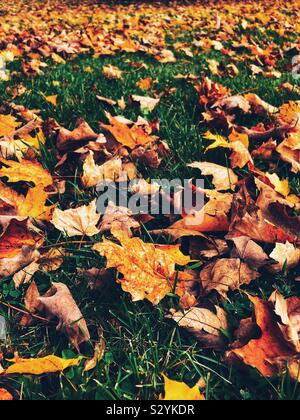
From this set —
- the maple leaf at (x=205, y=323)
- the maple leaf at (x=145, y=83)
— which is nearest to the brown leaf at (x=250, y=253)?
the maple leaf at (x=205, y=323)

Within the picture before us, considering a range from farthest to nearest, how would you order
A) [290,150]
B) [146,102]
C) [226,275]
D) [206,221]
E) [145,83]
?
1. [145,83]
2. [146,102]
3. [290,150]
4. [206,221]
5. [226,275]

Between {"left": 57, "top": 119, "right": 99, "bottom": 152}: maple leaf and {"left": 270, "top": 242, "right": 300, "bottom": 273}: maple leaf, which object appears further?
{"left": 57, "top": 119, "right": 99, "bottom": 152}: maple leaf

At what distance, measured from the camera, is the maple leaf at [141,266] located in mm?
1119

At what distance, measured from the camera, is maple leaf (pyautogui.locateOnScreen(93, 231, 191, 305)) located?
112 cm

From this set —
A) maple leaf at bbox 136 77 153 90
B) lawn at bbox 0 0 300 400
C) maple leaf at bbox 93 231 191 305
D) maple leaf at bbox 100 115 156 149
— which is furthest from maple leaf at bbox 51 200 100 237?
maple leaf at bbox 136 77 153 90

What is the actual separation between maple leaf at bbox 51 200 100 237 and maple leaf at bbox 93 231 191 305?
19 cm

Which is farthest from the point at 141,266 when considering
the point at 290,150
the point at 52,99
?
the point at 52,99

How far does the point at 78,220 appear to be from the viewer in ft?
4.50

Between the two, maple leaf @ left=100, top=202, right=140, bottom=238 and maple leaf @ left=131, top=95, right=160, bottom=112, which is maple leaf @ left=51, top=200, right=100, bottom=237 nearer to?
maple leaf @ left=100, top=202, right=140, bottom=238

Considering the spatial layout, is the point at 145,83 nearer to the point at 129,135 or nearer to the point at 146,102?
the point at 146,102

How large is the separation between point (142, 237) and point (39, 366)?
0.55m

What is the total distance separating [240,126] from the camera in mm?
1976

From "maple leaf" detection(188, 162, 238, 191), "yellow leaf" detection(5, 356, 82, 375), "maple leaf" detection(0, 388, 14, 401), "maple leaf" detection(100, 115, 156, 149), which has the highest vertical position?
"maple leaf" detection(100, 115, 156, 149)
